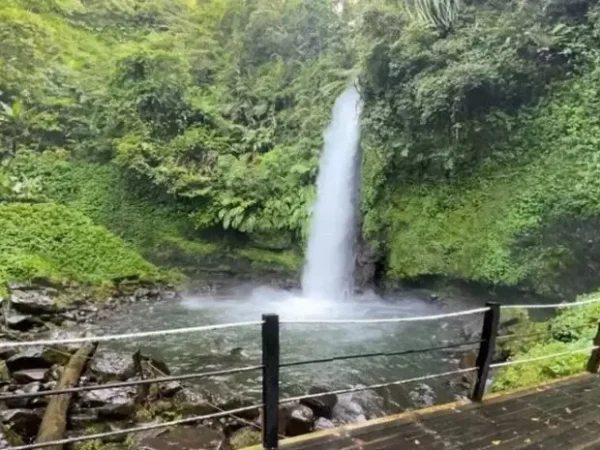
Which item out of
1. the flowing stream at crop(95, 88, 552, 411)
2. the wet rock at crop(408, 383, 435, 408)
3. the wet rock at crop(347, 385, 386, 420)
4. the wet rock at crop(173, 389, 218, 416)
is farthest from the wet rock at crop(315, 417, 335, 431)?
the wet rock at crop(408, 383, 435, 408)

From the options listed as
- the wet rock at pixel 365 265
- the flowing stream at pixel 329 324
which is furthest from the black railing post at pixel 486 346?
the wet rock at pixel 365 265

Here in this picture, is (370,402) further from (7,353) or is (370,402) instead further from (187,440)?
(7,353)

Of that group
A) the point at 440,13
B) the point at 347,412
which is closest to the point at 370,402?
the point at 347,412

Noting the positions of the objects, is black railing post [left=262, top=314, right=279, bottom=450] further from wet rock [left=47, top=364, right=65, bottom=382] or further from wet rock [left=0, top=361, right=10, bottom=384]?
wet rock [left=0, top=361, right=10, bottom=384]

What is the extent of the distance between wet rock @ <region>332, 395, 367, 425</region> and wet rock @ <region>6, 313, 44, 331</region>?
643cm

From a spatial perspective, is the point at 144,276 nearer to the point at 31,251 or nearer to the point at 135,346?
the point at 31,251

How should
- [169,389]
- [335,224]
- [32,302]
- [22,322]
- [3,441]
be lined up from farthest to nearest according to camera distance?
[335,224], [32,302], [22,322], [169,389], [3,441]

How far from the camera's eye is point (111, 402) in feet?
18.0

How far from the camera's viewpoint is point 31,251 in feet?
41.8

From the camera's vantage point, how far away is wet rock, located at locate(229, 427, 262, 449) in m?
4.82

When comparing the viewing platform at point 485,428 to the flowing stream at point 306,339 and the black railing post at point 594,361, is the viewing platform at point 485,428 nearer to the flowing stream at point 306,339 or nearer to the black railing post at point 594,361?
the black railing post at point 594,361

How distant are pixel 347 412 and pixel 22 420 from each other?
3.59 m

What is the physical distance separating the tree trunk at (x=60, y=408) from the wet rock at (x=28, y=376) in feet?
1.07

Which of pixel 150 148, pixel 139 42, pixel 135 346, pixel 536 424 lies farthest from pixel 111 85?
pixel 536 424
